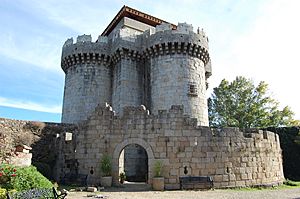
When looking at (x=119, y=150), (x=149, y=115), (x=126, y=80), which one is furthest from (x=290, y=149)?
(x=119, y=150)

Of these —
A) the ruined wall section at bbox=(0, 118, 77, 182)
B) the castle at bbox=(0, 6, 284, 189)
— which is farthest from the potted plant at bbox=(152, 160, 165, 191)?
the ruined wall section at bbox=(0, 118, 77, 182)

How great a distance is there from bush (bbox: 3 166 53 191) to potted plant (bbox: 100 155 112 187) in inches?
154

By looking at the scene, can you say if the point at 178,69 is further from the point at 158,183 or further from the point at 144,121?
the point at 158,183

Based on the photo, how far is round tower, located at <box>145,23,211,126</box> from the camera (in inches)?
687

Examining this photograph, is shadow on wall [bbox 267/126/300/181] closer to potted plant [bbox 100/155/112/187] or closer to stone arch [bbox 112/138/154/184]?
stone arch [bbox 112/138/154/184]

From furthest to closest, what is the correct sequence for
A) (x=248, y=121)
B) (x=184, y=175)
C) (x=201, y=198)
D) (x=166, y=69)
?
(x=248, y=121), (x=166, y=69), (x=184, y=175), (x=201, y=198)

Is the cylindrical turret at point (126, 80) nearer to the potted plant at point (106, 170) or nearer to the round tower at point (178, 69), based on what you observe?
the round tower at point (178, 69)

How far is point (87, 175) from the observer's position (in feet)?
41.4

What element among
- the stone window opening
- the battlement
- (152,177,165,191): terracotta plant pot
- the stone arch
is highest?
the battlement

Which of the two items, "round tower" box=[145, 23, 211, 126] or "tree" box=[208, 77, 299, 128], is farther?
"tree" box=[208, 77, 299, 128]

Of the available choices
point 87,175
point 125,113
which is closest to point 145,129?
point 125,113

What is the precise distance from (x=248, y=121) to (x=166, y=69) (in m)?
13.6

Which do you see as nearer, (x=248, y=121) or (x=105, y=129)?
(x=105, y=129)

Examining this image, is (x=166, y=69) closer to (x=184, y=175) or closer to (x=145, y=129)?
(x=145, y=129)
